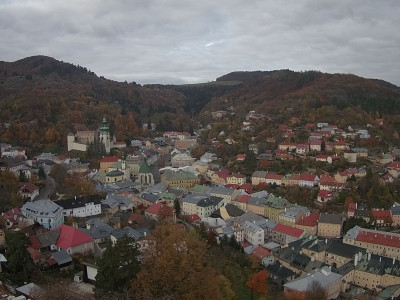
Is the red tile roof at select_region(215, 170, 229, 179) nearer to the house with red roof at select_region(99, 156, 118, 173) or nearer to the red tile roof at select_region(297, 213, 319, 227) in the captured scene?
the red tile roof at select_region(297, 213, 319, 227)

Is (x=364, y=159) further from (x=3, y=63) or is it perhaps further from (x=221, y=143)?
(x=3, y=63)

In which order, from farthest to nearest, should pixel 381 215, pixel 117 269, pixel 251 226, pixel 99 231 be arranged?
A: pixel 381 215
pixel 251 226
pixel 99 231
pixel 117 269

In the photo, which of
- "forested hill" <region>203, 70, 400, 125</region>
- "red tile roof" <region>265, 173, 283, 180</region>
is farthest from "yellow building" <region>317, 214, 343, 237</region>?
"forested hill" <region>203, 70, 400, 125</region>

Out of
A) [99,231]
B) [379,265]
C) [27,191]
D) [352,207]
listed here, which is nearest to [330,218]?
[352,207]

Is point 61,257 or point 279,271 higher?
point 61,257

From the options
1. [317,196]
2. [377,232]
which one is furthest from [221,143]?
[377,232]

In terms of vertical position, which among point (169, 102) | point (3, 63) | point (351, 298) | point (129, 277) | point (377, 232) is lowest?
point (351, 298)

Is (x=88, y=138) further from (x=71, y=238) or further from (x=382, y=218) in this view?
(x=382, y=218)
